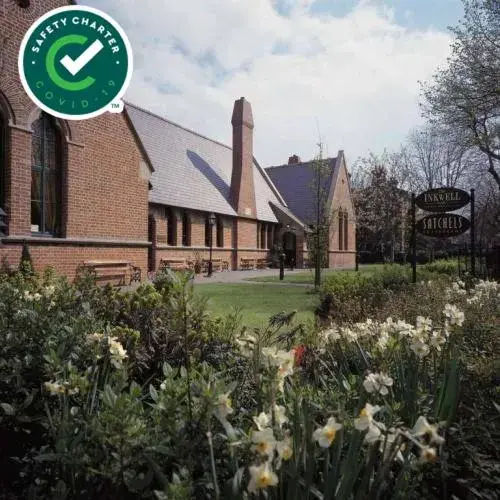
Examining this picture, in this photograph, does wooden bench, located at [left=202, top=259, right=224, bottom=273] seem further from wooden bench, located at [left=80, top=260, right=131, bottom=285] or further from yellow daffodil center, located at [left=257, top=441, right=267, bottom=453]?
yellow daffodil center, located at [left=257, top=441, right=267, bottom=453]

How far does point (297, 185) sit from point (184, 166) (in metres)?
15.3

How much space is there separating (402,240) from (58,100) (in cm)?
4567

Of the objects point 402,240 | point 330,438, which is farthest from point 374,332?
point 402,240

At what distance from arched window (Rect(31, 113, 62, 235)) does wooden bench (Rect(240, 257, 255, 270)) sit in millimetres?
17399

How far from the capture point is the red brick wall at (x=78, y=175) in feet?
38.6

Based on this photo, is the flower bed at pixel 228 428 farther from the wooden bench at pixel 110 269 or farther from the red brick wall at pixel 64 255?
the wooden bench at pixel 110 269

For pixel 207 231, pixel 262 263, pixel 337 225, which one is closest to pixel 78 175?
pixel 207 231

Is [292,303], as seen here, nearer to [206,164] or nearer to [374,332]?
[374,332]

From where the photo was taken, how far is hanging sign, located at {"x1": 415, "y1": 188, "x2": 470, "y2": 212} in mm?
11027

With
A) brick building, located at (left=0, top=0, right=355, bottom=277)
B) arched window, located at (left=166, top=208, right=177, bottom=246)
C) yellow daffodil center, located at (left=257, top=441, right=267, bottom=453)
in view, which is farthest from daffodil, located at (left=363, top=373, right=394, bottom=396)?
arched window, located at (left=166, top=208, right=177, bottom=246)

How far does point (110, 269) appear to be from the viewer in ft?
48.6

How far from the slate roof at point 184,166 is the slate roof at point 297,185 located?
459cm

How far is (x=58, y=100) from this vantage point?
11.3 metres

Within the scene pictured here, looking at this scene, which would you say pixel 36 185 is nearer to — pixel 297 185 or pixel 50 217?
pixel 50 217
